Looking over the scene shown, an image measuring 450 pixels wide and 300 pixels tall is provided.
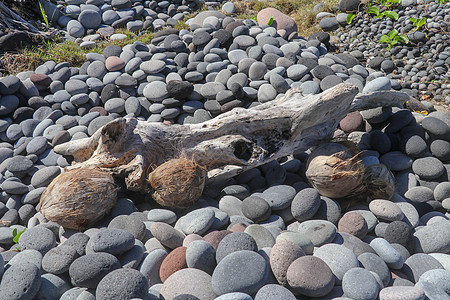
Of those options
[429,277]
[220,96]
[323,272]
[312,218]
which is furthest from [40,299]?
[220,96]

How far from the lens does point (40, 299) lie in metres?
2.32

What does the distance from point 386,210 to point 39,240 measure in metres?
2.64

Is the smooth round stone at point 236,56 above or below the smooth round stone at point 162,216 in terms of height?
above

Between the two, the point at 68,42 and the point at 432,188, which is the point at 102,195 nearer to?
the point at 432,188

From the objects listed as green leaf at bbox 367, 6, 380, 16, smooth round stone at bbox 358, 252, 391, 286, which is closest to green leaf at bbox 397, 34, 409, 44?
green leaf at bbox 367, 6, 380, 16

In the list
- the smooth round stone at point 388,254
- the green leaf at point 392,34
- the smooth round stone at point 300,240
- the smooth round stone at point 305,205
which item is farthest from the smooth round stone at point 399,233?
the green leaf at point 392,34

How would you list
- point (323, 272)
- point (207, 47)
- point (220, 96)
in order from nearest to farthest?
point (323, 272) → point (220, 96) → point (207, 47)

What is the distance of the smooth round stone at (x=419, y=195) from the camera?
3.56 m

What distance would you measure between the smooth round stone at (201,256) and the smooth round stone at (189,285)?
1.9 inches

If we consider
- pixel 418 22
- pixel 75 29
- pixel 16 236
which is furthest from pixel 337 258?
pixel 75 29

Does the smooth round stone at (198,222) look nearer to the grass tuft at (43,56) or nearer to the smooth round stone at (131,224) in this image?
the smooth round stone at (131,224)

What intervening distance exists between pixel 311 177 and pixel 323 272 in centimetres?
115

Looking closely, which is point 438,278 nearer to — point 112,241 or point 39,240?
point 112,241

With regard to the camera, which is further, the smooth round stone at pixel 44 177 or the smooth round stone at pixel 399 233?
the smooth round stone at pixel 44 177
